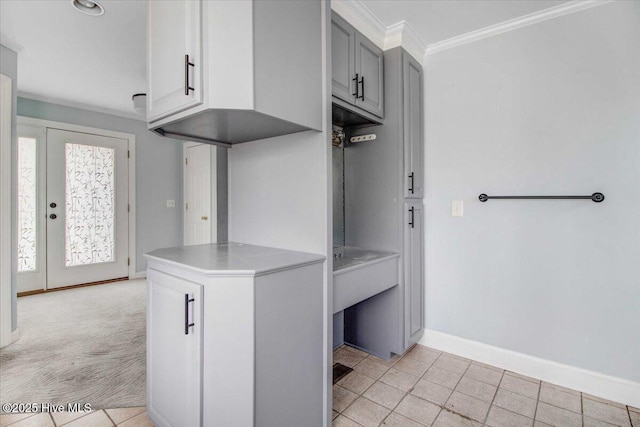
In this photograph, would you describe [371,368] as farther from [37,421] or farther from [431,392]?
[37,421]

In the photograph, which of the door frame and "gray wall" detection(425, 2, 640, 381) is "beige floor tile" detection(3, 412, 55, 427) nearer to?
"gray wall" detection(425, 2, 640, 381)

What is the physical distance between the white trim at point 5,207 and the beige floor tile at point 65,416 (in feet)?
4.17

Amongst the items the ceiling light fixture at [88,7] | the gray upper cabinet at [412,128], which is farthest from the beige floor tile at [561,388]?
the ceiling light fixture at [88,7]

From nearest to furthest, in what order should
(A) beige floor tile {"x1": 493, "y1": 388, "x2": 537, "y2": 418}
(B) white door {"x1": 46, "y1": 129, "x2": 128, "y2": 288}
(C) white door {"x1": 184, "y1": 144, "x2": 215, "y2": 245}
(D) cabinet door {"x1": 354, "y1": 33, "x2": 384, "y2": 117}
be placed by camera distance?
(A) beige floor tile {"x1": 493, "y1": 388, "x2": 537, "y2": 418}, (D) cabinet door {"x1": 354, "y1": 33, "x2": 384, "y2": 117}, (B) white door {"x1": 46, "y1": 129, "x2": 128, "y2": 288}, (C) white door {"x1": 184, "y1": 144, "x2": 215, "y2": 245}

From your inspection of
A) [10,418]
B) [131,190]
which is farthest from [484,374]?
[131,190]

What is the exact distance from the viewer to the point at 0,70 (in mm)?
2412

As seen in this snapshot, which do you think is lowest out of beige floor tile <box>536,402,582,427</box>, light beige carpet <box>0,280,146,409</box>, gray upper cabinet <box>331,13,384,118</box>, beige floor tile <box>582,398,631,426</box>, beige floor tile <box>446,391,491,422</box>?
beige floor tile <box>582,398,631,426</box>

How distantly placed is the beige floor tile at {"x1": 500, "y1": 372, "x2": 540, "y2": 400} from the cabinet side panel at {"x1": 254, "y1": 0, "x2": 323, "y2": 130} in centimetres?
192

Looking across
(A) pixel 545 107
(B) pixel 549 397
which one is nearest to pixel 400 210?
(A) pixel 545 107

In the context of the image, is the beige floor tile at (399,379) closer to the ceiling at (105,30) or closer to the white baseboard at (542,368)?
the white baseboard at (542,368)

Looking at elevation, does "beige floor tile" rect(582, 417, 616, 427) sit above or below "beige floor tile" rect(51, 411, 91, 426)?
below

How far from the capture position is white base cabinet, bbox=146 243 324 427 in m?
1.18

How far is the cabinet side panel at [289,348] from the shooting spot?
121 centimetres

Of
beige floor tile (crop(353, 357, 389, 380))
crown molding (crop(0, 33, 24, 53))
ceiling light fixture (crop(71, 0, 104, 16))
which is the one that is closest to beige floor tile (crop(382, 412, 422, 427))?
beige floor tile (crop(353, 357, 389, 380))
